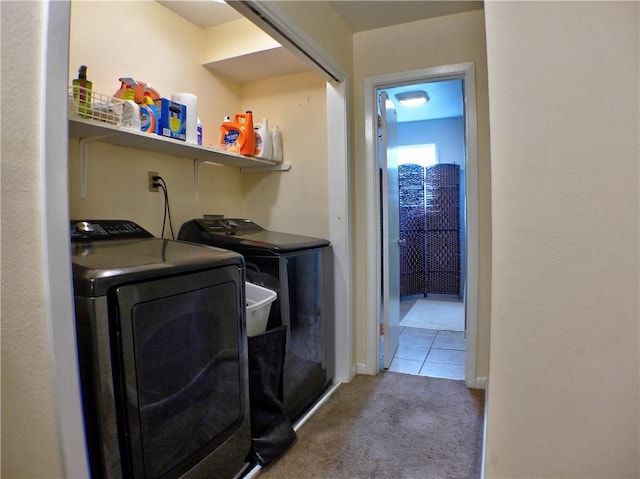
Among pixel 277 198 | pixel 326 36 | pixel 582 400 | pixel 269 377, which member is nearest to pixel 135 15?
pixel 326 36

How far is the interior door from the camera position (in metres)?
2.77

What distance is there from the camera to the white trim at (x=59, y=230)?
815mm

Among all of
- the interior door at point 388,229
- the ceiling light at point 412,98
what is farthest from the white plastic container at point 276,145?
the ceiling light at point 412,98

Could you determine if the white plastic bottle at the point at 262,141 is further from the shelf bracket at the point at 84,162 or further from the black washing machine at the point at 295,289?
the shelf bracket at the point at 84,162

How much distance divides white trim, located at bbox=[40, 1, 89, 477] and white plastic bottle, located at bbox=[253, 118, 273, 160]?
1707 mm

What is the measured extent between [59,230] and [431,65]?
2.39 metres

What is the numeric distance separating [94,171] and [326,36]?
1485mm

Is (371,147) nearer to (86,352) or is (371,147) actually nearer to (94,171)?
(94,171)

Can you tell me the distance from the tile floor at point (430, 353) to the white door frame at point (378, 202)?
0.28 m

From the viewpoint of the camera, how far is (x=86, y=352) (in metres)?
1.07

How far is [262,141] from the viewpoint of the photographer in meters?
2.57

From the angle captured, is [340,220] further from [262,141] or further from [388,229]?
[262,141]

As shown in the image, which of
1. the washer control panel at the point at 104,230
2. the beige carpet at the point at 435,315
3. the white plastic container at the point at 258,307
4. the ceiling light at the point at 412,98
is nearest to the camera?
the washer control panel at the point at 104,230

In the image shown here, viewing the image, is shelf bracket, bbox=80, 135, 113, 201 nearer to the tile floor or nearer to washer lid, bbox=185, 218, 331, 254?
washer lid, bbox=185, 218, 331, 254
